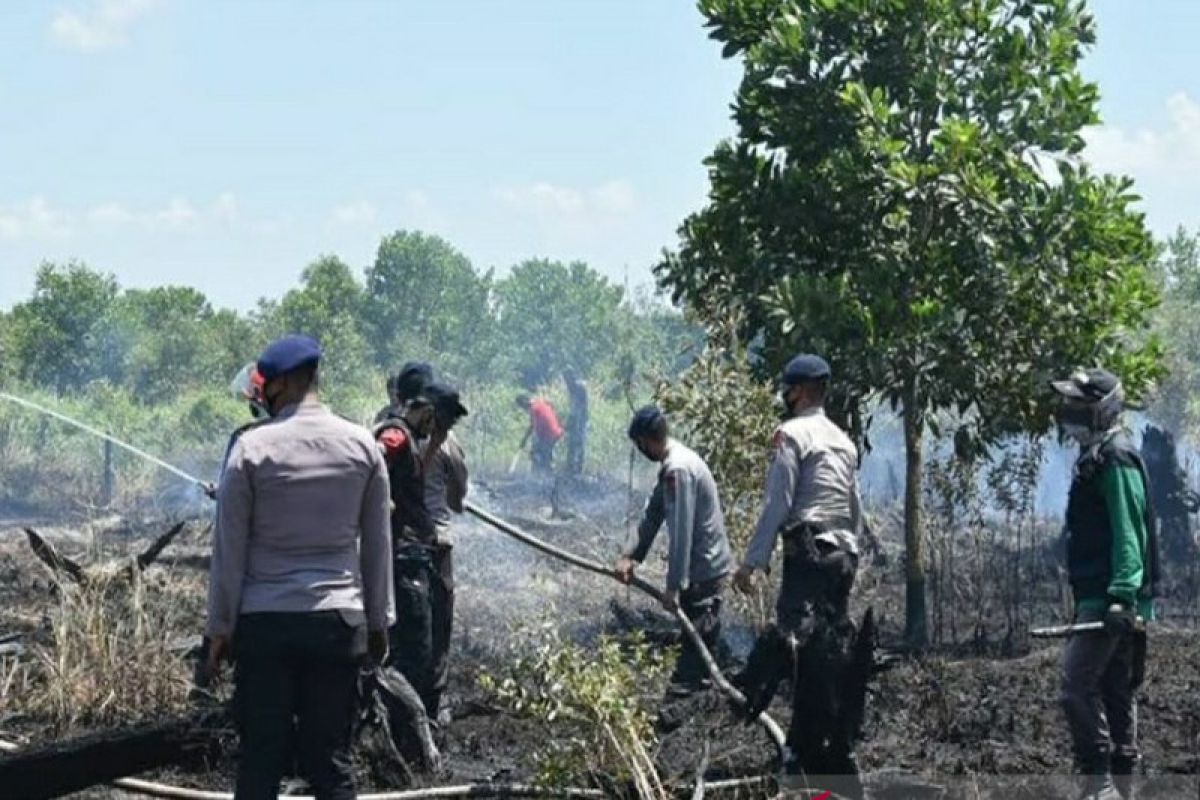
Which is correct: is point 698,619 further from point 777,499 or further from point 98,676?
point 98,676

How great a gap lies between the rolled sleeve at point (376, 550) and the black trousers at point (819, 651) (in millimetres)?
2203

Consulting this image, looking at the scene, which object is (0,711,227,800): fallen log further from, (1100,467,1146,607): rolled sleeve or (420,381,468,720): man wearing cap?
(1100,467,1146,607): rolled sleeve

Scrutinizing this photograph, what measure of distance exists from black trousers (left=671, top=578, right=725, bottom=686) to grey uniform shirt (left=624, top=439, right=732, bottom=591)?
7cm

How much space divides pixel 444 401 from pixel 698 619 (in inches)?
77.5

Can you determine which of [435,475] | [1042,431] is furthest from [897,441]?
[435,475]

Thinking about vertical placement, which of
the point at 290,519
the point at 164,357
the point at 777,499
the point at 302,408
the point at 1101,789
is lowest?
the point at 1101,789

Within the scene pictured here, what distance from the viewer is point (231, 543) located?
6270 millimetres

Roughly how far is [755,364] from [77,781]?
24.7 feet

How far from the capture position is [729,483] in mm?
12391

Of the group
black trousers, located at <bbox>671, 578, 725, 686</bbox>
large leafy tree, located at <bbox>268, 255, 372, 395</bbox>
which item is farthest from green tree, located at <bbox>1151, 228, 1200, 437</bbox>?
black trousers, located at <bbox>671, 578, 725, 686</bbox>

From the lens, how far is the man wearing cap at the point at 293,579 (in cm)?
627

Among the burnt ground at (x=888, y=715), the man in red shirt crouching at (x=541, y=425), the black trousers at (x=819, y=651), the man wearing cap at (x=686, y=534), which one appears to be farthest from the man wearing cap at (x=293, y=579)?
the man in red shirt crouching at (x=541, y=425)

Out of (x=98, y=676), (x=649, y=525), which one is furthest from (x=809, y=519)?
(x=98, y=676)

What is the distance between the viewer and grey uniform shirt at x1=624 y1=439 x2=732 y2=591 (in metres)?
10.0
